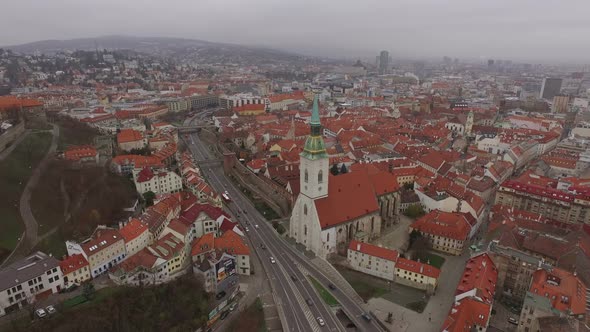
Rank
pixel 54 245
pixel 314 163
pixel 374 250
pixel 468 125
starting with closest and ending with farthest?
pixel 54 245, pixel 314 163, pixel 374 250, pixel 468 125

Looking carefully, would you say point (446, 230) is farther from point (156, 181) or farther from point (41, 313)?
point (41, 313)

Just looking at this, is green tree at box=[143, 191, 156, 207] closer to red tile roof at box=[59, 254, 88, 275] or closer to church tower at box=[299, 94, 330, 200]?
red tile roof at box=[59, 254, 88, 275]

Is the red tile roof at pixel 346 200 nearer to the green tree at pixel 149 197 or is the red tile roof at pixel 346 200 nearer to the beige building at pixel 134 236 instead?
the beige building at pixel 134 236

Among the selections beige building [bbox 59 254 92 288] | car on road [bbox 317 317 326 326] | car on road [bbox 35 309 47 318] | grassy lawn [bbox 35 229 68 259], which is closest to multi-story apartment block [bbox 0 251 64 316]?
beige building [bbox 59 254 92 288]

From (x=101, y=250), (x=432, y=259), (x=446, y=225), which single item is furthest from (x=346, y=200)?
(x=101, y=250)

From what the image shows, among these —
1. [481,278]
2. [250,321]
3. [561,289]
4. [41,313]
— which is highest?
[561,289]

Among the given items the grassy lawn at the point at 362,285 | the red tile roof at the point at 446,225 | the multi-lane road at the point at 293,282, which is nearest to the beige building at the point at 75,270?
the multi-lane road at the point at 293,282

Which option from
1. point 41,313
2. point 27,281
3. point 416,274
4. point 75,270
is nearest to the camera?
point 41,313
